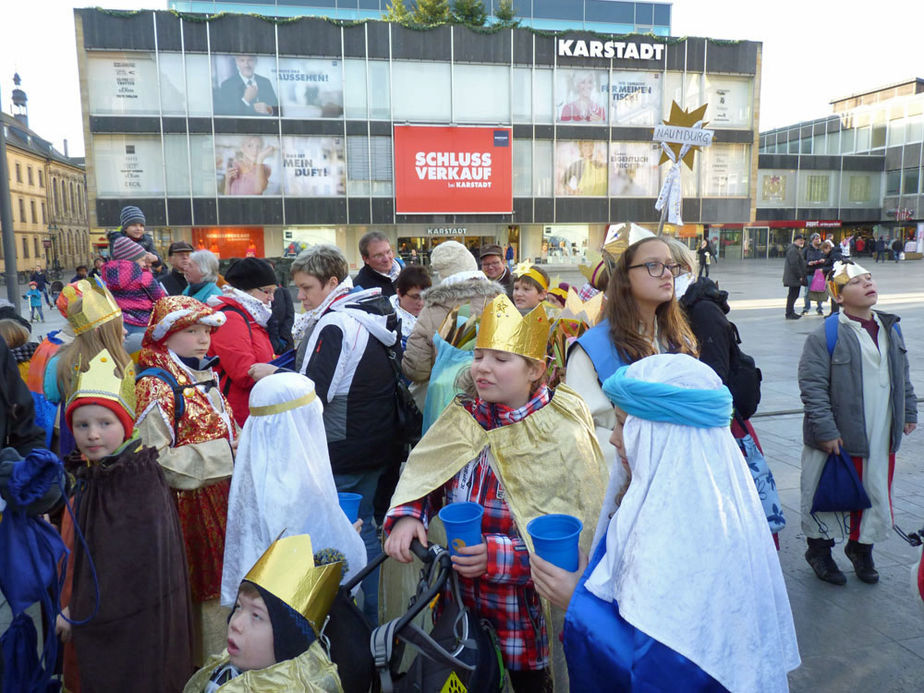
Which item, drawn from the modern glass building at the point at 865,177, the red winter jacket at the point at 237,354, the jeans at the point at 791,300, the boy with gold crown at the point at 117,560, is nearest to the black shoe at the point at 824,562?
the boy with gold crown at the point at 117,560

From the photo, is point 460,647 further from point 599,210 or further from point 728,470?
point 599,210

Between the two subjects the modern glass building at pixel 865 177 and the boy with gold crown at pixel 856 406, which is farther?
the modern glass building at pixel 865 177

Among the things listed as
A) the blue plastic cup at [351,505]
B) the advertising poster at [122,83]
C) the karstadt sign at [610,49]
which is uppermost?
the karstadt sign at [610,49]

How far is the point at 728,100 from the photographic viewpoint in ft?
106

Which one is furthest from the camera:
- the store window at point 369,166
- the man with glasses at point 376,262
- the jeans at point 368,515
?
the store window at point 369,166

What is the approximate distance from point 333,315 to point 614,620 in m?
2.39

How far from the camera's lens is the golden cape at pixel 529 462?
91.4 inches

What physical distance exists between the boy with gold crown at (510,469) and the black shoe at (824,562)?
2435 mm

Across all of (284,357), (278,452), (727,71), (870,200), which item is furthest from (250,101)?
(870,200)

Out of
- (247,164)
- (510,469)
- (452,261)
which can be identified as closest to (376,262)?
(452,261)

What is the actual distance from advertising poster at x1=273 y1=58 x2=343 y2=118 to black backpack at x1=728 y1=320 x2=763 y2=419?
28.8 m

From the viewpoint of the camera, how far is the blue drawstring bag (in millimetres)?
3850

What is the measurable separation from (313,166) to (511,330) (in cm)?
2911

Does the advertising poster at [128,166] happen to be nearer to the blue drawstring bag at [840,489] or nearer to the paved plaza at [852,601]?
the paved plaza at [852,601]
